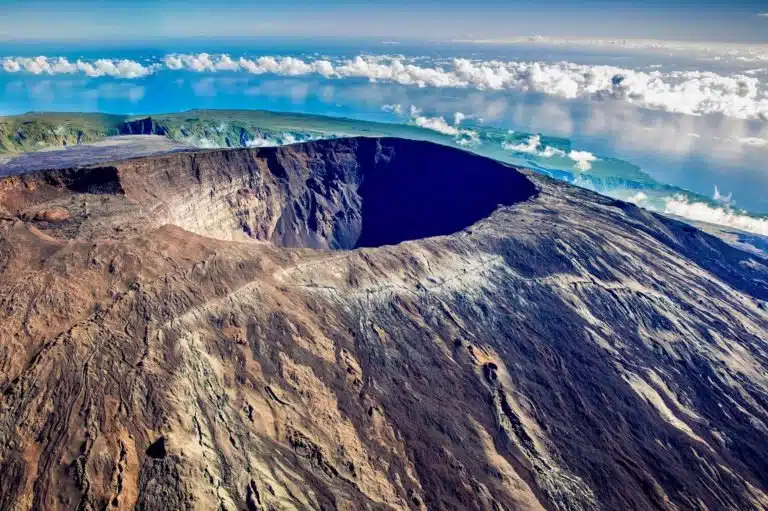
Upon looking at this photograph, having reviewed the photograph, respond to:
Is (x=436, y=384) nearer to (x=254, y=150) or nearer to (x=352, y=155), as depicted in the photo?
(x=254, y=150)

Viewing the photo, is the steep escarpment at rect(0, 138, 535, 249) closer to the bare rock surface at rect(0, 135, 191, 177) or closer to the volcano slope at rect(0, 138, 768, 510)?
the volcano slope at rect(0, 138, 768, 510)

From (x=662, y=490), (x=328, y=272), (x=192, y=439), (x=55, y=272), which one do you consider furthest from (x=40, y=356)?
(x=662, y=490)

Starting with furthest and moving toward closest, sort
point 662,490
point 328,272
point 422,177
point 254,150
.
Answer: point 422,177
point 254,150
point 328,272
point 662,490

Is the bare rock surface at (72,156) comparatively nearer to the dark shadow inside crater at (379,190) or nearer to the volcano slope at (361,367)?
the volcano slope at (361,367)

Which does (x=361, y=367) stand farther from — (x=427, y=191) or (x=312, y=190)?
(x=427, y=191)

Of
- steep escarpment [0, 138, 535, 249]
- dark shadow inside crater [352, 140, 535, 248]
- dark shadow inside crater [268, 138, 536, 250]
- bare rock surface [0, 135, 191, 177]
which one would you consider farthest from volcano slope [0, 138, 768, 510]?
bare rock surface [0, 135, 191, 177]

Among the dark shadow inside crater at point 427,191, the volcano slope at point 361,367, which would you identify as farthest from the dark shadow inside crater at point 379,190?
the volcano slope at point 361,367

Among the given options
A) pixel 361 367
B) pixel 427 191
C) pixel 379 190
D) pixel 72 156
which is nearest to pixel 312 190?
pixel 379 190

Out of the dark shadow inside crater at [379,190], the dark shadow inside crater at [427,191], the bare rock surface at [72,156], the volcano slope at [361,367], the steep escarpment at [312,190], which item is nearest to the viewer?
the volcano slope at [361,367]
